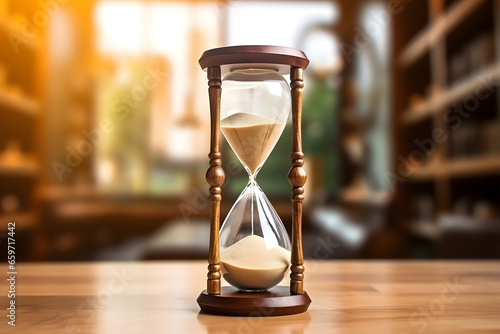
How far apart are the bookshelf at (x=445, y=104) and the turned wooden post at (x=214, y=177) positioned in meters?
2.27

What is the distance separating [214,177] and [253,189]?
9 centimetres

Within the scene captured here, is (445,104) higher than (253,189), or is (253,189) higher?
(445,104)

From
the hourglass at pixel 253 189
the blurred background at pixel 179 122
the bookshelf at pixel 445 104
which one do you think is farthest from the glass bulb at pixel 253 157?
the blurred background at pixel 179 122

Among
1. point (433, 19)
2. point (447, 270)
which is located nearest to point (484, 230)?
point (447, 270)

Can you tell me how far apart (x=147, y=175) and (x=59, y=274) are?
3134 mm

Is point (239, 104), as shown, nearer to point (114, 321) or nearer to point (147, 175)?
point (114, 321)

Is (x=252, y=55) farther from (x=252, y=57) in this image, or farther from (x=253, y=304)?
(x=253, y=304)

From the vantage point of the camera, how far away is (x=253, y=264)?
81 cm

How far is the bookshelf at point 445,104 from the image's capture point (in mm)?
3000

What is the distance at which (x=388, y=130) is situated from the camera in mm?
4254

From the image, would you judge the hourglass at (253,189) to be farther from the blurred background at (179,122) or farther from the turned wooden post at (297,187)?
the blurred background at (179,122)

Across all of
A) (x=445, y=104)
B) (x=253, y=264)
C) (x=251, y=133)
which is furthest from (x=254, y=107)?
(x=445, y=104)

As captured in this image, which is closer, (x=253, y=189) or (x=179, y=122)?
(x=253, y=189)

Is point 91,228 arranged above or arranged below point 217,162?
below
